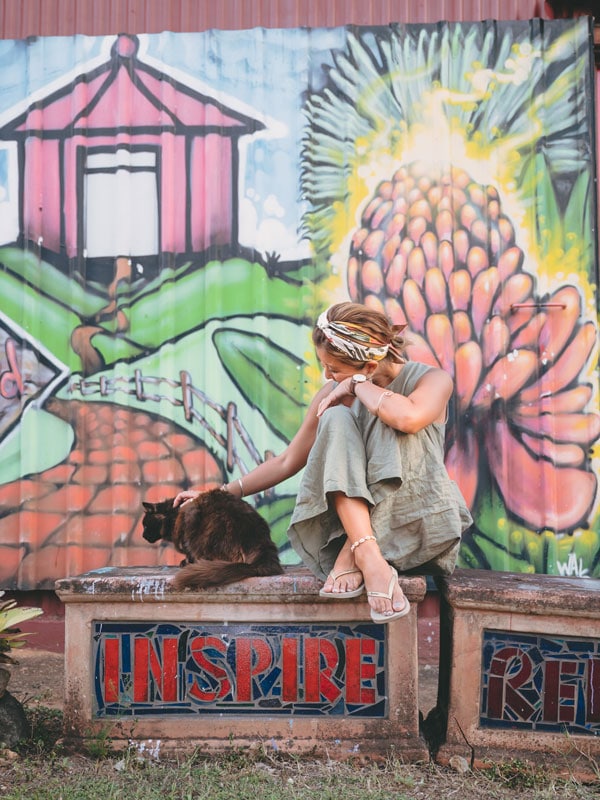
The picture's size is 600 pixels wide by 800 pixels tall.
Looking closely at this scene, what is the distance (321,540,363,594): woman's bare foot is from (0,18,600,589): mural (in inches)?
81.1

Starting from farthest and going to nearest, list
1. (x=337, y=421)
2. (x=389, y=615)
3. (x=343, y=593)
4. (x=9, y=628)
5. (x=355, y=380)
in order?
(x=9, y=628) < (x=355, y=380) < (x=337, y=421) < (x=343, y=593) < (x=389, y=615)

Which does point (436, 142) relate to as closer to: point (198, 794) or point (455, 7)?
point (455, 7)

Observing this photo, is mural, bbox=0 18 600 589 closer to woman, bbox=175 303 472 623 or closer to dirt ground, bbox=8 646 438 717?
dirt ground, bbox=8 646 438 717

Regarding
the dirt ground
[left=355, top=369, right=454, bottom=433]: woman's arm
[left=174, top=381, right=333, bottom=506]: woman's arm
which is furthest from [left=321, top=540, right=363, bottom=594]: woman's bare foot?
the dirt ground

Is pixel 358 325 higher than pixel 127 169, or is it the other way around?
pixel 127 169

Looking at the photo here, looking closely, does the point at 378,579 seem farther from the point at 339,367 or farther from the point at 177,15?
the point at 177,15

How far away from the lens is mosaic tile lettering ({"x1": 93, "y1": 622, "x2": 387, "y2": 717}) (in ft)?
9.37

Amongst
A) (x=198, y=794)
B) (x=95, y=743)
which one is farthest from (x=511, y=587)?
(x=95, y=743)

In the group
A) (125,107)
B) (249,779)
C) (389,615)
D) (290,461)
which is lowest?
(249,779)

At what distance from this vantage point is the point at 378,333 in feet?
9.59

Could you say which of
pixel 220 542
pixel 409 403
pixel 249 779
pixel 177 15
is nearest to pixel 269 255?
pixel 177 15

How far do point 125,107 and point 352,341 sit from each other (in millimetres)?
2967

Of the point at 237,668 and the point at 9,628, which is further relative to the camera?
the point at 9,628

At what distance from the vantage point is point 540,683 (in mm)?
2799
